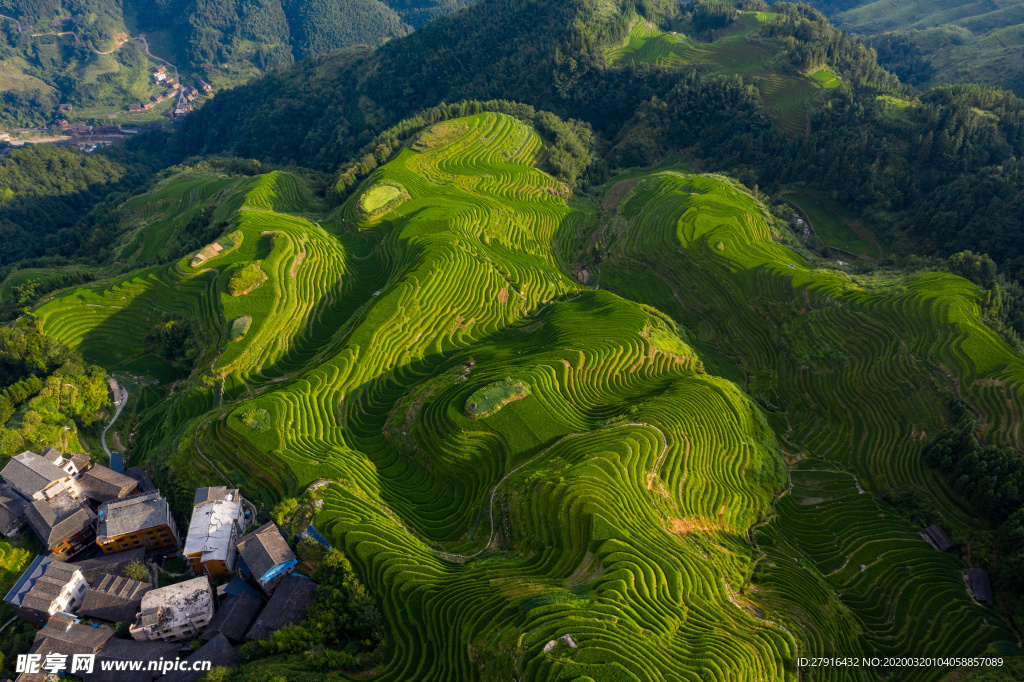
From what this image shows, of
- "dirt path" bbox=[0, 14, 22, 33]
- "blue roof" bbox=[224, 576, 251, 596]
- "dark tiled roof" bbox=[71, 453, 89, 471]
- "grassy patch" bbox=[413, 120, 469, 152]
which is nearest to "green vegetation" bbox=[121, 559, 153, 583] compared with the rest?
"blue roof" bbox=[224, 576, 251, 596]

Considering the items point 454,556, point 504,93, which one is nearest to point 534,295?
point 454,556

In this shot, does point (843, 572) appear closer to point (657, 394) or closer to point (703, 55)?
point (657, 394)

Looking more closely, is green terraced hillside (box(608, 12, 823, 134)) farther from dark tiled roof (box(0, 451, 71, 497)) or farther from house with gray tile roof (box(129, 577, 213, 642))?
dark tiled roof (box(0, 451, 71, 497))

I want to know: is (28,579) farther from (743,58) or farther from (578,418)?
(743,58)

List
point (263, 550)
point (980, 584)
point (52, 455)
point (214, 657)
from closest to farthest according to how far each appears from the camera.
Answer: point (214, 657) < point (263, 550) < point (980, 584) < point (52, 455)

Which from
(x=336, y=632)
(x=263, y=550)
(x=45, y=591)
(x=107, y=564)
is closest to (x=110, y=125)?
(x=107, y=564)
